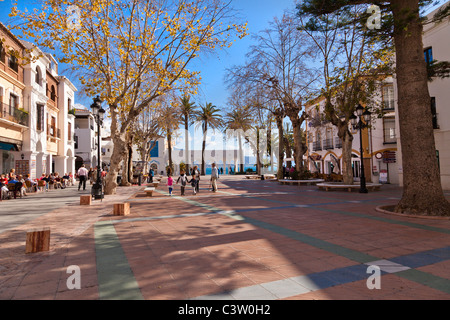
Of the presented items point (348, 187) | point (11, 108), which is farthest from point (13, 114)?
point (348, 187)

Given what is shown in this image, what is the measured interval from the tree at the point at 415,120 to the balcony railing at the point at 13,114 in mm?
19781

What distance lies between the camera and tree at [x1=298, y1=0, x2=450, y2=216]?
732 centimetres

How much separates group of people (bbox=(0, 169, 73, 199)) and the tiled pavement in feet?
30.9

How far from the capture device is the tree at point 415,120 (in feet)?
24.0

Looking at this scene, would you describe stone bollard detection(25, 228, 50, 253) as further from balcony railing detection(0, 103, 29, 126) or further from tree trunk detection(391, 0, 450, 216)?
balcony railing detection(0, 103, 29, 126)

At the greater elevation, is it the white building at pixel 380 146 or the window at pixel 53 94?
the window at pixel 53 94

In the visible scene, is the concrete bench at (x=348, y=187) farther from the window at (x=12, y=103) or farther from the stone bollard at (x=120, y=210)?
the window at (x=12, y=103)

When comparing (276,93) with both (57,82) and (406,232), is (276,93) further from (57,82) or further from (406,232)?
(57,82)

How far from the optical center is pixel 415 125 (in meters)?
7.56

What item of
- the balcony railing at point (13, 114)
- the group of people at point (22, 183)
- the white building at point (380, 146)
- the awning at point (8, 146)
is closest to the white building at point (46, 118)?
the balcony railing at point (13, 114)

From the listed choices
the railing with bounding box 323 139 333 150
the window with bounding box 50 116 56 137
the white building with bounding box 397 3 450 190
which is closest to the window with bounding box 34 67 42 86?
the window with bounding box 50 116 56 137
